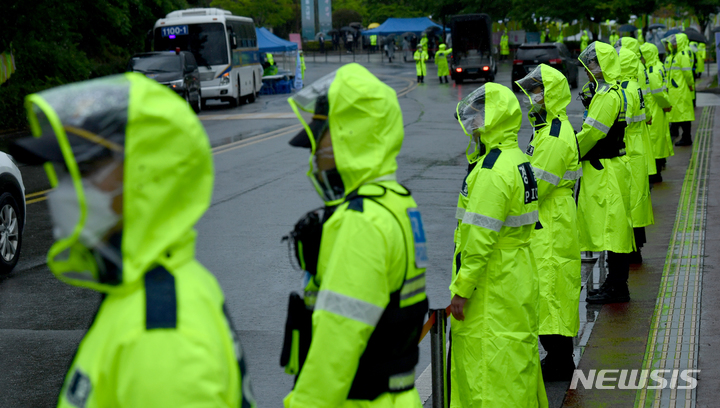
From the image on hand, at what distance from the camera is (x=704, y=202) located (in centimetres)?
1159

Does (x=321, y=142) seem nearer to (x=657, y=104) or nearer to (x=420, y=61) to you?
(x=657, y=104)

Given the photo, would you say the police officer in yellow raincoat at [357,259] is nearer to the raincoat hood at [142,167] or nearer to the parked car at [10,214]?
the raincoat hood at [142,167]

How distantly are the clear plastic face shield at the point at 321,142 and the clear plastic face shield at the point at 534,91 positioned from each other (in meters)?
3.42

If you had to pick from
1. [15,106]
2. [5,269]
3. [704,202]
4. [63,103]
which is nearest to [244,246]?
[5,269]

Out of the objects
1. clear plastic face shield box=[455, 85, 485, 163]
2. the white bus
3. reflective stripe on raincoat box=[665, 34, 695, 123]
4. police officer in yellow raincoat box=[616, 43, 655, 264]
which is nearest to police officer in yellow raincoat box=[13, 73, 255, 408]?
clear plastic face shield box=[455, 85, 485, 163]

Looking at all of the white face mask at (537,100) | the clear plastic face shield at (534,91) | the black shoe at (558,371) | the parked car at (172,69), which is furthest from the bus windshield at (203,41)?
the black shoe at (558,371)

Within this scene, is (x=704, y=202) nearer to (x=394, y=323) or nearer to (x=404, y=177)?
(x=404, y=177)

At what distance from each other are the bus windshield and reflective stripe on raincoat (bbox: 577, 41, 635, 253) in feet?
78.0

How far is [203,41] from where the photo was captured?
30.1 m

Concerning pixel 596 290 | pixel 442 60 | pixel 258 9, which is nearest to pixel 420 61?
pixel 442 60

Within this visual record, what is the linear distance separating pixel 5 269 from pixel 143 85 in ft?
24.2

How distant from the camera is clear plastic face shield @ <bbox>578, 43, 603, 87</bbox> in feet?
25.3

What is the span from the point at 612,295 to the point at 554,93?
7.25 ft

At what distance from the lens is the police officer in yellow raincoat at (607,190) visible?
728cm
